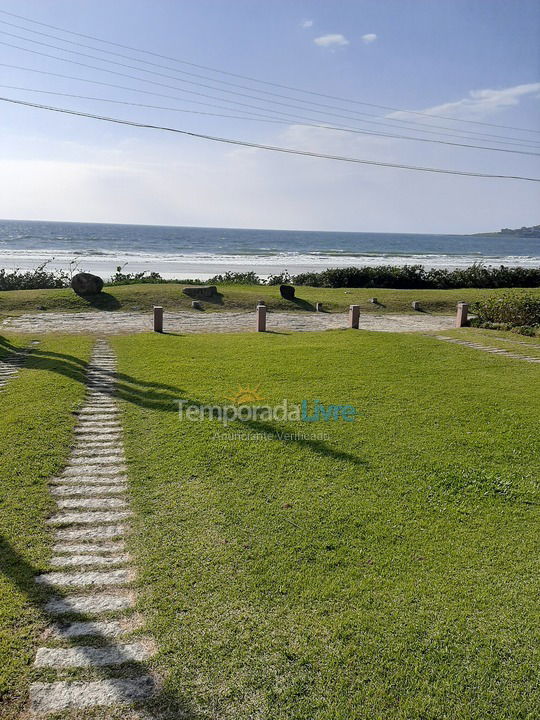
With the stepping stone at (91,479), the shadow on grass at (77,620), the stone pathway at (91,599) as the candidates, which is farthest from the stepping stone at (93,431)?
the shadow on grass at (77,620)

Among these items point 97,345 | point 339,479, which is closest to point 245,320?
point 97,345

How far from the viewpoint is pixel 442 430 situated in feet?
22.2

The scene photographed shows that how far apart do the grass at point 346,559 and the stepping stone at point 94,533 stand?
0.25m

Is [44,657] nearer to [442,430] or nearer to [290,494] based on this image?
[290,494]

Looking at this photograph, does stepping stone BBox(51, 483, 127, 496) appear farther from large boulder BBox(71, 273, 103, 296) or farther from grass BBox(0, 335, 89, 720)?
large boulder BBox(71, 273, 103, 296)

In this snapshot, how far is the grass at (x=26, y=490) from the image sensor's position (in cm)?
316

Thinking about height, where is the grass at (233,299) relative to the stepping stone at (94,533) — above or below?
above

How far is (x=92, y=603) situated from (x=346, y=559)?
72.9 inches

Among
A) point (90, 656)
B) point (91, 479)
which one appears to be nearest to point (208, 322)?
point (91, 479)

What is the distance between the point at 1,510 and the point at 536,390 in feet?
26.3

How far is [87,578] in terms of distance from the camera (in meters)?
3.89

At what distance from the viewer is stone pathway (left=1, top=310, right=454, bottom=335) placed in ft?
52.0

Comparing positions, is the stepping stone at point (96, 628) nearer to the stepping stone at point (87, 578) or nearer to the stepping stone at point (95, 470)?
the stepping stone at point (87, 578)

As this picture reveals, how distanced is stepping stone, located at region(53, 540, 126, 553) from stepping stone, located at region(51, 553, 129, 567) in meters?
0.08
